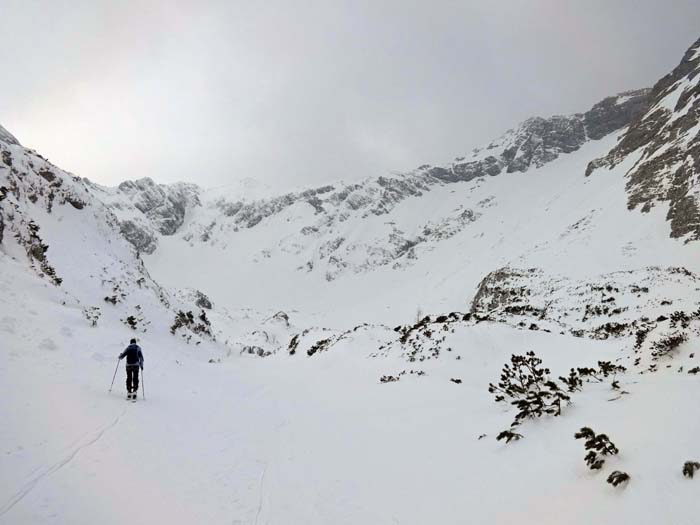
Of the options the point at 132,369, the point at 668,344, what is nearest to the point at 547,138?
the point at 668,344

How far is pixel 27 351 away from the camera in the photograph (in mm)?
11469

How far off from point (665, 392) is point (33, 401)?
11827 millimetres

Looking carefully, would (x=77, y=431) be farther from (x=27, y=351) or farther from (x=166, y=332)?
(x=166, y=332)

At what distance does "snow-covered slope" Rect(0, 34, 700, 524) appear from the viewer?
5348mm

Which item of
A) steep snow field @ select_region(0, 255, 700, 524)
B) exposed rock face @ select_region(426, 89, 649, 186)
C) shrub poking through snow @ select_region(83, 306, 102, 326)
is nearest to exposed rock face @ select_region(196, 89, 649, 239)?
exposed rock face @ select_region(426, 89, 649, 186)


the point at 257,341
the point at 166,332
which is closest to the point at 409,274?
the point at 257,341

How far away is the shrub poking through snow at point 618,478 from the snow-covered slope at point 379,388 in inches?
1.1

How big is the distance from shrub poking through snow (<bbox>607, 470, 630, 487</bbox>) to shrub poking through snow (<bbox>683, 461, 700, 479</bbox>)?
53 centimetres

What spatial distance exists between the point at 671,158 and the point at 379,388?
5137 centimetres

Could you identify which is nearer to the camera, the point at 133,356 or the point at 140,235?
the point at 133,356

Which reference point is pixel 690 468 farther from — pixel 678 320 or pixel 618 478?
pixel 678 320

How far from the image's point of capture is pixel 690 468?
3.96m

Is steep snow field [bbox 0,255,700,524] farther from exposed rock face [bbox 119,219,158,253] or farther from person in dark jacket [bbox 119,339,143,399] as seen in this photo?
exposed rock face [bbox 119,219,158,253]

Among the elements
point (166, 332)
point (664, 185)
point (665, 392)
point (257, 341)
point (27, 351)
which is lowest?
point (665, 392)
